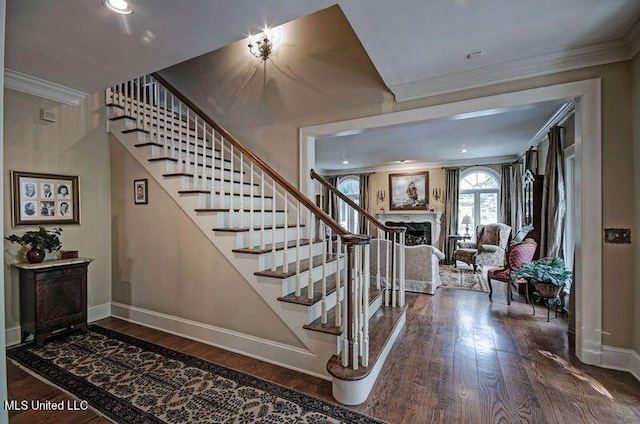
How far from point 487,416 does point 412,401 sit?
1.53 ft

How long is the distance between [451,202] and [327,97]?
18.8ft

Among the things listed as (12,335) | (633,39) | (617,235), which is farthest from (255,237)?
(633,39)

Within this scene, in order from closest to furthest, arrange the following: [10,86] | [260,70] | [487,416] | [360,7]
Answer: [487,416], [360,7], [10,86], [260,70]

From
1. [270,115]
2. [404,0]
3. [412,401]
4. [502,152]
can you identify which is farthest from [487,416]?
[502,152]

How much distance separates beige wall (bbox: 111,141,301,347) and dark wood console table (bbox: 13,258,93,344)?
52 cm

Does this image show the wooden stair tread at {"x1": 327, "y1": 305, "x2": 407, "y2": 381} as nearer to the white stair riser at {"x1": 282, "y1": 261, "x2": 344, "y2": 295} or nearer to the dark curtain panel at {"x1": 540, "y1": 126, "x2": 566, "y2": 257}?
the white stair riser at {"x1": 282, "y1": 261, "x2": 344, "y2": 295}

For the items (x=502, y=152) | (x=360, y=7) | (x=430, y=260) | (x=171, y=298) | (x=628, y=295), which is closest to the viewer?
(x=360, y=7)

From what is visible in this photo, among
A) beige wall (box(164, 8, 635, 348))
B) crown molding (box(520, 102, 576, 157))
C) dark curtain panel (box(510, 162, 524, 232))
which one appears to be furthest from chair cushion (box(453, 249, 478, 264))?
beige wall (box(164, 8, 635, 348))

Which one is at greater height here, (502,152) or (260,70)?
(260,70)

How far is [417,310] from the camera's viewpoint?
3.85 m

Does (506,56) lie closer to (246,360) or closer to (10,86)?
(246,360)

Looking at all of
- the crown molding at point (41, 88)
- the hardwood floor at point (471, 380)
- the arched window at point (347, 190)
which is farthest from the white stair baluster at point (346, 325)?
the arched window at point (347, 190)

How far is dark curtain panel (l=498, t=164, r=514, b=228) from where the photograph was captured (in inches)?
284

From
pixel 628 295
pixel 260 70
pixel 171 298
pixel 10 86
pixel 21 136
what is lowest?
pixel 171 298
